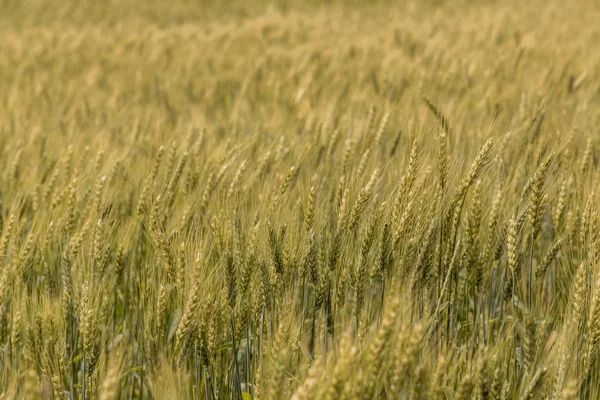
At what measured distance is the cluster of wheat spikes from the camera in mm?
1207

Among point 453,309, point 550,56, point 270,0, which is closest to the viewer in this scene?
point 453,309

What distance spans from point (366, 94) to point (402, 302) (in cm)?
296

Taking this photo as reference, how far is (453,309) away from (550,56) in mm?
3733

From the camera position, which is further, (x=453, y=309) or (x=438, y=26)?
(x=438, y=26)

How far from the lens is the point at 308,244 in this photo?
1477 millimetres

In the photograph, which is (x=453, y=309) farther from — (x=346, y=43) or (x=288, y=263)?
(x=346, y=43)

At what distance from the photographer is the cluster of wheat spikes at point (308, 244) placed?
3.96 feet

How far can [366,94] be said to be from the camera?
13.2ft

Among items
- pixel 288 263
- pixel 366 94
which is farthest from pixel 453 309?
pixel 366 94

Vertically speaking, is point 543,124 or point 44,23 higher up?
point 543,124

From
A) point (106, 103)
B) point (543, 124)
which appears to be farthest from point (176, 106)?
point (543, 124)

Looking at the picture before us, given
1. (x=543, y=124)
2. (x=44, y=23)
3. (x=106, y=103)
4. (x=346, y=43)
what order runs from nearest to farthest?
(x=543, y=124), (x=106, y=103), (x=346, y=43), (x=44, y=23)

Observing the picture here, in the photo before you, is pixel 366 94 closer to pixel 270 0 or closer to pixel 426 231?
pixel 426 231

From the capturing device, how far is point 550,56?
4.82 metres
